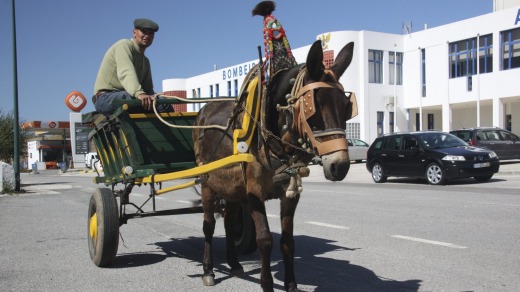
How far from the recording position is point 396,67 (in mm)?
41594

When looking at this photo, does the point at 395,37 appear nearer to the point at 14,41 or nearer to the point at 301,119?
the point at 14,41

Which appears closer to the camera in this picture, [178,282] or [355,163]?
[178,282]

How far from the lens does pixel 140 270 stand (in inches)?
238

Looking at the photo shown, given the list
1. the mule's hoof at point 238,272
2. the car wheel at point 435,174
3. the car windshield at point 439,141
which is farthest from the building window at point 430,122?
the mule's hoof at point 238,272

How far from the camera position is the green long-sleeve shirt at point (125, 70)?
591 cm

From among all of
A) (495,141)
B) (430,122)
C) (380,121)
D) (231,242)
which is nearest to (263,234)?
(231,242)

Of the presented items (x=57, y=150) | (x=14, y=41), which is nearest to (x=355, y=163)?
(x=14, y=41)

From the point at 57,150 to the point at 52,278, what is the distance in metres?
73.7

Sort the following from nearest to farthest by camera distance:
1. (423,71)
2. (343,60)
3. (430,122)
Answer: (343,60), (423,71), (430,122)

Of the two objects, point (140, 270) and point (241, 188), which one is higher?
point (241, 188)

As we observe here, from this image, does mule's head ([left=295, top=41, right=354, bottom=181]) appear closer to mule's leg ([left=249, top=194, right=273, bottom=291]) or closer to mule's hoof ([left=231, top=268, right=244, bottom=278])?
mule's leg ([left=249, top=194, right=273, bottom=291])

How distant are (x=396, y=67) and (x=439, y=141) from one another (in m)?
24.8

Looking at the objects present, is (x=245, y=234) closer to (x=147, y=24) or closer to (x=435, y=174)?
(x=147, y=24)

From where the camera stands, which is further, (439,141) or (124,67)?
(439,141)
